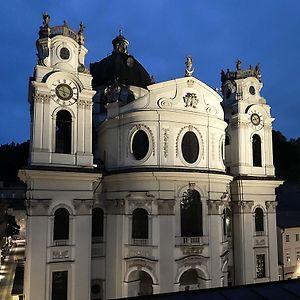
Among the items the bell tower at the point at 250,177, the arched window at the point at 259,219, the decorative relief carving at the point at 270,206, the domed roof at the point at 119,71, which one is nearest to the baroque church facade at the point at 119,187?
the bell tower at the point at 250,177

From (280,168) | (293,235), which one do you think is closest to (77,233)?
(293,235)

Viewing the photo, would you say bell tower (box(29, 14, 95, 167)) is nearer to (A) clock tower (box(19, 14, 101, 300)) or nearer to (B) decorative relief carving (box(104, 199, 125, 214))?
(A) clock tower (box(19, 14, 101, 300))

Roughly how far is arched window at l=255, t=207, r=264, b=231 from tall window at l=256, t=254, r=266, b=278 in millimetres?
2244

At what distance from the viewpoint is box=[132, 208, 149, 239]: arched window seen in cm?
2539

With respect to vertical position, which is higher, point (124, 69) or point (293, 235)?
point (124, 69)

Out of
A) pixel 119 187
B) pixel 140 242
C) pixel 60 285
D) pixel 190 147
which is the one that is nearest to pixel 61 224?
pixel 60 285

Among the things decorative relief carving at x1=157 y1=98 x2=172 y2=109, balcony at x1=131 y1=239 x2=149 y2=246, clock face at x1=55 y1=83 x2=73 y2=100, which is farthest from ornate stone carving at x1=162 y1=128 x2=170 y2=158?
clock face at x1=55 y1=83 x2=73 y2=100

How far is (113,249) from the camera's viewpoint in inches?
1016

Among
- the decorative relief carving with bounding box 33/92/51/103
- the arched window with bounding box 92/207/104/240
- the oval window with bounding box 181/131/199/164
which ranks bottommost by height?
the arched window with bounding box 92/207/104/240

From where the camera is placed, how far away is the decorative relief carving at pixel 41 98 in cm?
2438

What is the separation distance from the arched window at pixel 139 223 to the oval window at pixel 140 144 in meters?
3.66

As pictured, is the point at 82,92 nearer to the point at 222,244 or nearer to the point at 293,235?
the point at 222,244

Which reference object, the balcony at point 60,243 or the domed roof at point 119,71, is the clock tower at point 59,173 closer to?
the balcony at point 60,243

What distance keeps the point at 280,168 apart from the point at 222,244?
5330cm
